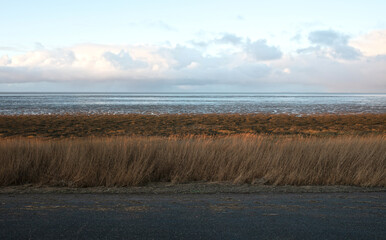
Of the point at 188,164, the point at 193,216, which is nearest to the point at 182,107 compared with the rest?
the point at 188,164

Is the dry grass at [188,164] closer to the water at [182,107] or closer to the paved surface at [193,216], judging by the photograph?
the paved surface at [193,216]

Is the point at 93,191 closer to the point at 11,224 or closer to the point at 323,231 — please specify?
the point at 11,224

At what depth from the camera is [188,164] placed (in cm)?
1003

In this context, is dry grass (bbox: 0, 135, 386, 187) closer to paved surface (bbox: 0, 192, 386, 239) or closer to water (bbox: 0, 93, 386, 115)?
paved surface (bbox: 0, 192, 386, 239)

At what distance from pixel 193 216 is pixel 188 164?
14.7 ft

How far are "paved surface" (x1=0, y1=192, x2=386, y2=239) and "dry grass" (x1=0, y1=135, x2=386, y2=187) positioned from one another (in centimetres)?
177

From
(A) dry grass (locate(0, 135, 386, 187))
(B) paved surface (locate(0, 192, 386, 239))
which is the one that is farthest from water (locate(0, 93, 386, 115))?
(B) paved surface (locate(0, 192, 386, 239))

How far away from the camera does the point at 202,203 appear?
643 centimetres

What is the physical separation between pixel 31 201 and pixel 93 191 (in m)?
1.52

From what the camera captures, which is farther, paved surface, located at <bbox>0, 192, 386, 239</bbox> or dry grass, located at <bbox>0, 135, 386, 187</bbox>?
dry grass, located at <bbox>0, 135, 386, 187</bbox>

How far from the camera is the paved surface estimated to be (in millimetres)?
4844

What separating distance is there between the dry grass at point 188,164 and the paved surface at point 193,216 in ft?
5.80

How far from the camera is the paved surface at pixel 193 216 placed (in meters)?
4.84

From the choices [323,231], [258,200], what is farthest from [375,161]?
[323,231]
